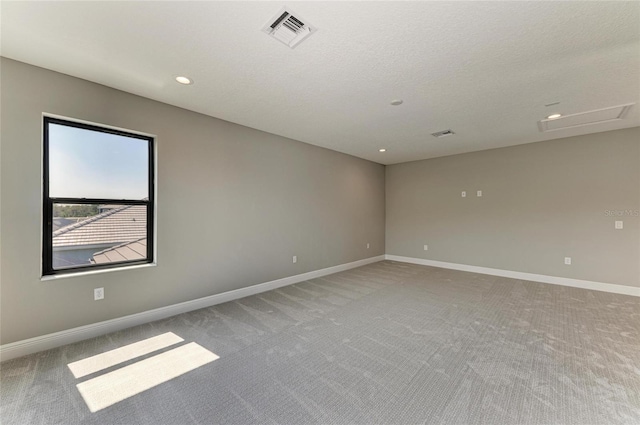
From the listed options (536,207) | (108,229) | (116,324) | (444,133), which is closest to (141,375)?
(116,324)

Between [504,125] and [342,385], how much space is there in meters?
4.17

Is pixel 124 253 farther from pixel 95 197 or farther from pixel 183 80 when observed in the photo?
pixel 183 80

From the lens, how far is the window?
2.45m

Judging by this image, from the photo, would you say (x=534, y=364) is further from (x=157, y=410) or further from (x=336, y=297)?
(x=157, y=410)

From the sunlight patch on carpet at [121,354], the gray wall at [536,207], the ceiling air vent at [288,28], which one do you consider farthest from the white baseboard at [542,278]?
the ceiling air vent at [288,28]

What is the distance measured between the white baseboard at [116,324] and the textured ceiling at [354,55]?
2.51m

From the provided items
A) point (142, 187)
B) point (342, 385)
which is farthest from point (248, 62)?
point (342, 385)

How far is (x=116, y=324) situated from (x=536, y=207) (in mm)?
6760

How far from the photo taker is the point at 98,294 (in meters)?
2.61

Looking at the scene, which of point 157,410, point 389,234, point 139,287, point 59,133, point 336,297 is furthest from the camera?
point 389,234

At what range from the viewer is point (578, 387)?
6.06ft

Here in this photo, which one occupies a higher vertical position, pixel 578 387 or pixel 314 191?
pixel 314 191

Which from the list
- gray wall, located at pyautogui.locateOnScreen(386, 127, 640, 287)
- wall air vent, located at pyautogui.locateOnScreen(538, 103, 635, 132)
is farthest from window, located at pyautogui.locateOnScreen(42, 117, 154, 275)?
gray wall, located at pyautogui.locateOnScreen(386, 127, 640, 287)

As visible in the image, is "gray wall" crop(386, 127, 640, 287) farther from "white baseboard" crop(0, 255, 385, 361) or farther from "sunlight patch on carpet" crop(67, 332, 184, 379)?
"sunlight patch on carpet" crop(67, 332, 184, 379)
